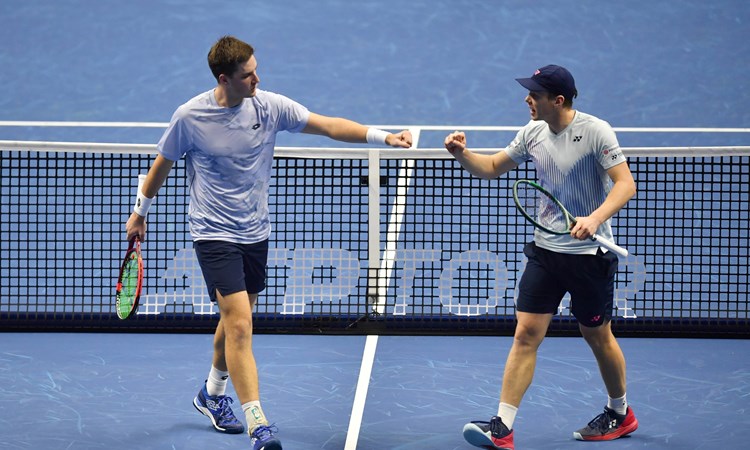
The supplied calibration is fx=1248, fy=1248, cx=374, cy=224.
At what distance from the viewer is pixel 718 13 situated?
45.9 feet

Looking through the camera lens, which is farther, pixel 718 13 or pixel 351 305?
pixel 718 13

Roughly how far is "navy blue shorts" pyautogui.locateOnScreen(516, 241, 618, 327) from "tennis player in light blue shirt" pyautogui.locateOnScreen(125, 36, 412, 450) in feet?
2.80

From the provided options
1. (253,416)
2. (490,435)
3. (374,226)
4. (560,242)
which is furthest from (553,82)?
(374,226)

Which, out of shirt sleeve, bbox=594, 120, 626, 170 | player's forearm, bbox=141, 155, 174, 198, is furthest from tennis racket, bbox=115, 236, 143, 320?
shirt sleeve, bbox=594, 120, 626, 170

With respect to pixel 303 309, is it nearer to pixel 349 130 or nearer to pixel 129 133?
pixel 349 130

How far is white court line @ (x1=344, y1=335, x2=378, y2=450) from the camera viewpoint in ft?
19.7

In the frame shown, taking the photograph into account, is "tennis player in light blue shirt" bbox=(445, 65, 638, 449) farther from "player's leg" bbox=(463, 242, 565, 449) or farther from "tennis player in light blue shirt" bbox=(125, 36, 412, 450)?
"tennis player in light blue shirt" bbox=(125, 36, 412, 450)

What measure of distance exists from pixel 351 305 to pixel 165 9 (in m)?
7.31

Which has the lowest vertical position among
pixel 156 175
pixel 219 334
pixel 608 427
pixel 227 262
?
pixel 608 427

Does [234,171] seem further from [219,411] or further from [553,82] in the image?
[553,82]

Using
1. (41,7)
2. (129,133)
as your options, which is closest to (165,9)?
(41,7)

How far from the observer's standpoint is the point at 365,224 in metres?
9.42

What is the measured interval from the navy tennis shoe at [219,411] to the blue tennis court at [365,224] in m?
0.07

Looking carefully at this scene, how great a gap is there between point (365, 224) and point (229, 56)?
4.07 meters
